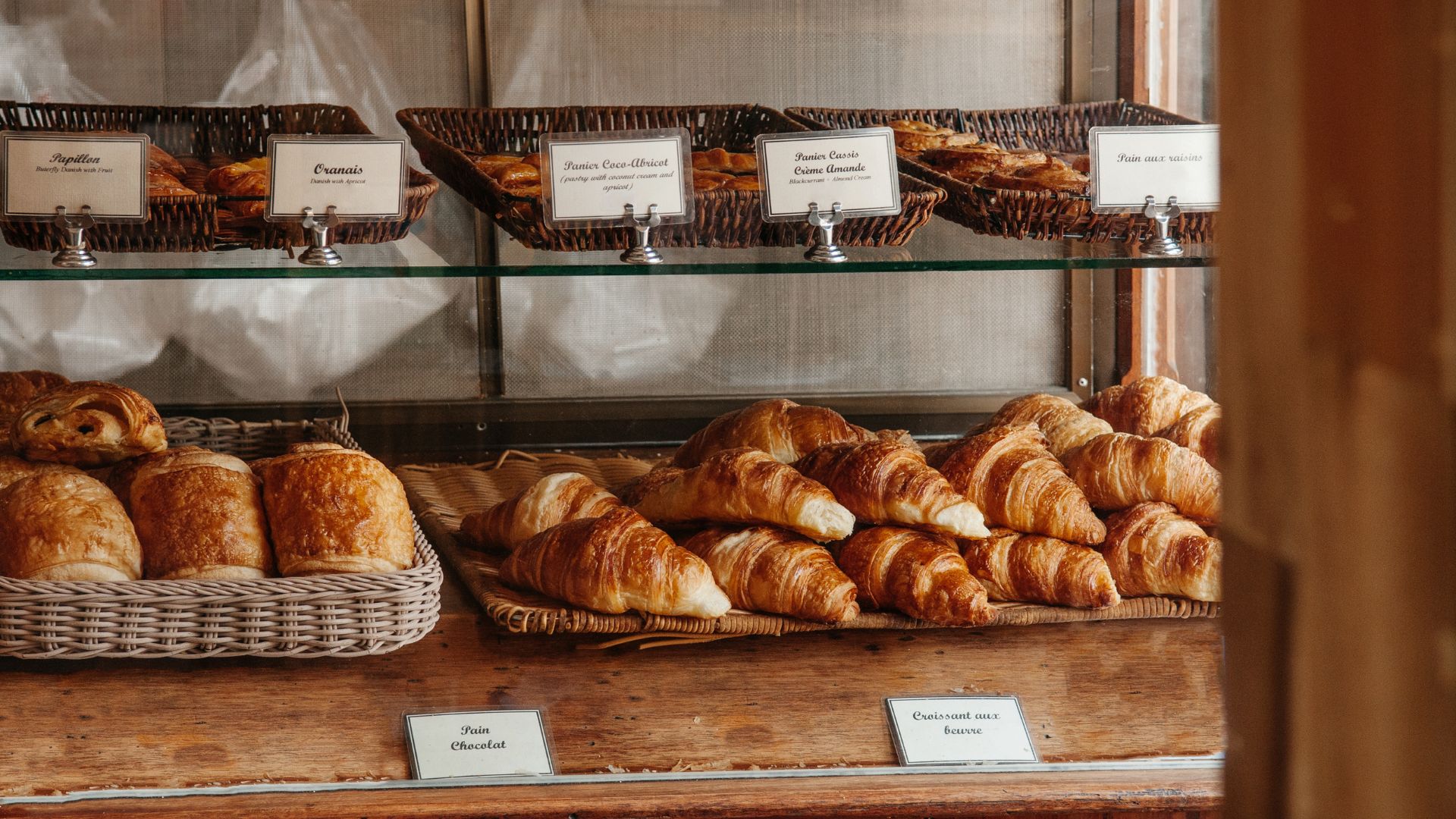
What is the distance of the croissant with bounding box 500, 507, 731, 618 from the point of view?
115cm

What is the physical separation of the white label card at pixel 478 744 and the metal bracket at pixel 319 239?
44cm

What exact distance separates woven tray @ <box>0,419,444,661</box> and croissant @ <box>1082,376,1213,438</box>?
0.91 metres

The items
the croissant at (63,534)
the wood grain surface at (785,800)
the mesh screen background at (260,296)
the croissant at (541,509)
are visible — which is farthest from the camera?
the mesh screen background at (260,296)

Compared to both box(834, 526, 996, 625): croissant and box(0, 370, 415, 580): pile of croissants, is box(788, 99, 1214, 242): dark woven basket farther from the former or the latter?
box(0, 370, 415, 580): pile of croissants

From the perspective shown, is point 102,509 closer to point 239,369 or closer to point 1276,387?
point 239,369

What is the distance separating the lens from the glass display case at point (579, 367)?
103cm

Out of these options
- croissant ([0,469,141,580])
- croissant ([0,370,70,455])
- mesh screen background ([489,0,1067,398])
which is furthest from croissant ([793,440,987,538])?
croissant ([0,370,70,455])

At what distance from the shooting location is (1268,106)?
0.45 feet

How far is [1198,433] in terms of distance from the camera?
1.38 metres

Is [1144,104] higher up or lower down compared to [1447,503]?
higher up

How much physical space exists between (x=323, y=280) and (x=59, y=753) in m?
0.90

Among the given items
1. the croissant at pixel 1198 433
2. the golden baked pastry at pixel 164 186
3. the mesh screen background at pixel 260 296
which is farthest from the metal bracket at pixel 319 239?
the croissant at pixel 1198 433

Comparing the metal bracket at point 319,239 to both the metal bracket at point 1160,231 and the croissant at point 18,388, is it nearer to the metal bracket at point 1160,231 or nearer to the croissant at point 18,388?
the croissant at point 18,388

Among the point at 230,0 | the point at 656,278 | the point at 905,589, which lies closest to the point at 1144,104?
the point at 656,278
